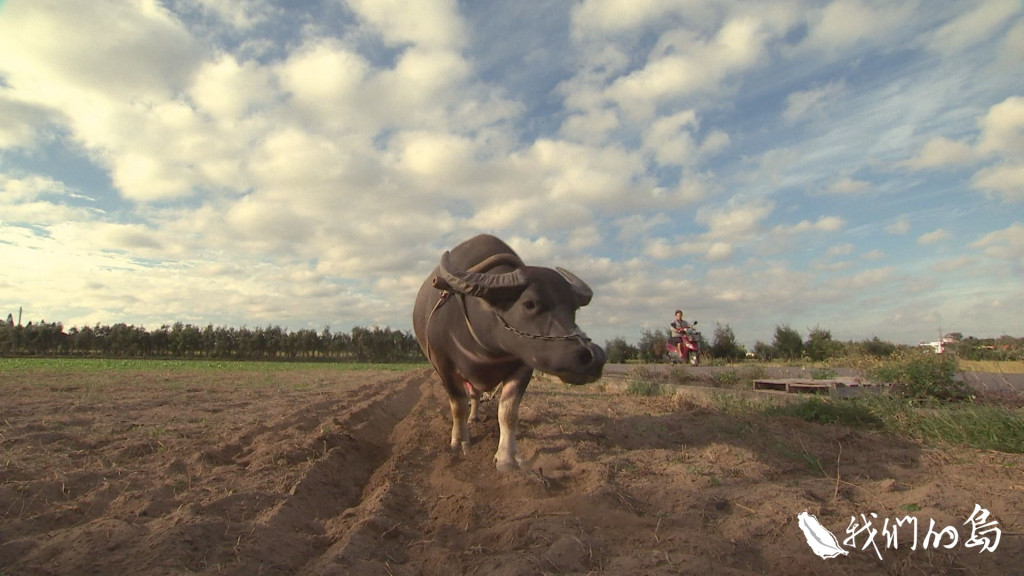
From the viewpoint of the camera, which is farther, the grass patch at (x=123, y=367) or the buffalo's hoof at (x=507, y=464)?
the grass patch at (x=123, y=367)

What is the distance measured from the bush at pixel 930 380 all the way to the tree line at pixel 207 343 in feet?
222

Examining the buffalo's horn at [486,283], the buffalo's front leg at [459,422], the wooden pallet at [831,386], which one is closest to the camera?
the buffalo's horn at [486,283]

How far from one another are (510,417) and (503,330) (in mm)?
965

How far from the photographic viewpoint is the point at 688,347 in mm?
18828

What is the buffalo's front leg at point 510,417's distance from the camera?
15.7ft

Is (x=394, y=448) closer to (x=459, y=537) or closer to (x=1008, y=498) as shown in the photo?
(x=459, y=537)

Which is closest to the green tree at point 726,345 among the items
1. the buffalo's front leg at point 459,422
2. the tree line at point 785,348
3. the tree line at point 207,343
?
the tree line at point 785,348

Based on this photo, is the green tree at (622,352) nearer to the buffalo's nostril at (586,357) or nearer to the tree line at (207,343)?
the buffalo's nostril at (586,357)

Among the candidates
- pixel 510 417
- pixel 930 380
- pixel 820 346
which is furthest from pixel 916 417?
pixel 820 346

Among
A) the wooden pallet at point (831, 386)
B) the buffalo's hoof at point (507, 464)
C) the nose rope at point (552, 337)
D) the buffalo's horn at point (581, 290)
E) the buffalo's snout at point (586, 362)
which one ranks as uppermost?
the buffalo's horn at point (581, 290)

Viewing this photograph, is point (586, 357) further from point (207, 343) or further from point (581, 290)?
point (207, 343)

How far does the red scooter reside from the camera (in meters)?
18.5

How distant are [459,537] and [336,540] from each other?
73 centimetres

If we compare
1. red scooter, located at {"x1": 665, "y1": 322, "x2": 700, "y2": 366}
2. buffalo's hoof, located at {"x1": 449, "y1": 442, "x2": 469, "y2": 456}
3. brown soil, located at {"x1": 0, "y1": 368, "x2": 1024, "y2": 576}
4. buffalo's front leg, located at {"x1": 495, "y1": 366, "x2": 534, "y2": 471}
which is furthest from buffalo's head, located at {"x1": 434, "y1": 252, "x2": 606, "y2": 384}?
red scooter, located at {"x1": 665, "y1": 322, "x2": 700, "y2": 366}
